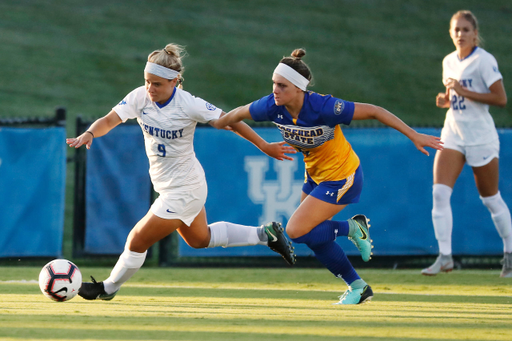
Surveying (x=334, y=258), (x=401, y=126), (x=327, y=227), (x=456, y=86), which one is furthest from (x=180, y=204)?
(x=456, y=86)

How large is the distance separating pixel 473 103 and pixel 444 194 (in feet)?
3.06

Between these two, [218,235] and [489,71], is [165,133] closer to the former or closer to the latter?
[218,235]

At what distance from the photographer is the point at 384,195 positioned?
8.13 m

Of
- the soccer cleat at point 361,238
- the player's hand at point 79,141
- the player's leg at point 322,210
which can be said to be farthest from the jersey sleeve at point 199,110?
the soccer cleat at point 361,238

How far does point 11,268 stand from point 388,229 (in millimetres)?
4125

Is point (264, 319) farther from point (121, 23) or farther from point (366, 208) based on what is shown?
point (121, 23)

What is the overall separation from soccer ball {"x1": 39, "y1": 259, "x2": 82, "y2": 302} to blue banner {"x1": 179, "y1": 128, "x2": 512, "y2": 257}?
9.55 ft

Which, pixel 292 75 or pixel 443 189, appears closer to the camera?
pixel 292 75

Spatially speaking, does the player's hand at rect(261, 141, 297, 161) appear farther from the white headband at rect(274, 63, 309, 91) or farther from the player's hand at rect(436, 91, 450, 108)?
the player's hand at rect(436, 91, 450, 108)

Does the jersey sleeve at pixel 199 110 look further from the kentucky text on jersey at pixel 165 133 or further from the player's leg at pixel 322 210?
the player's leg at pixel 322 210

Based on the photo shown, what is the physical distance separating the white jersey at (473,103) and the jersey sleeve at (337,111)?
240 centimetres

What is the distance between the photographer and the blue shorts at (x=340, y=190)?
18.4ft

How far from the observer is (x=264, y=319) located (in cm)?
493

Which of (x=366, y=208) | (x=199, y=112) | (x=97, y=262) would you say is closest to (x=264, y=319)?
(x=199, y=112)
